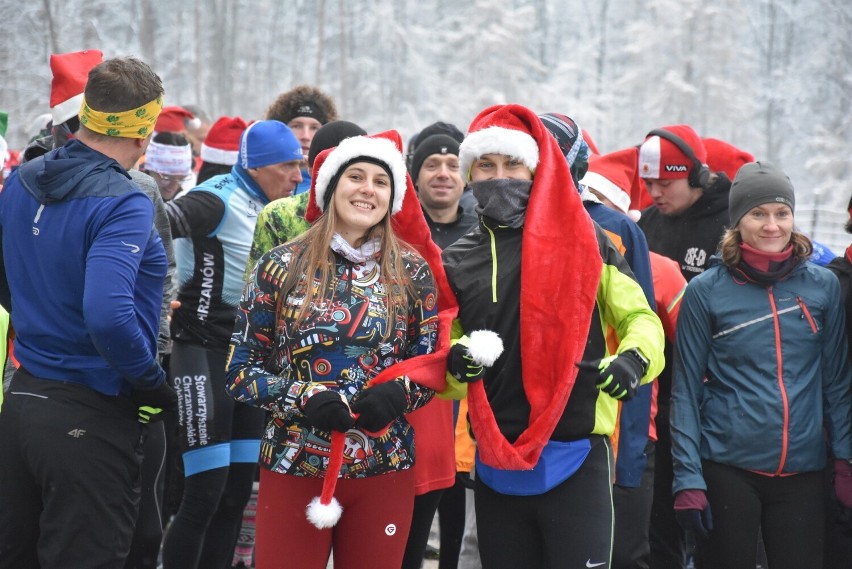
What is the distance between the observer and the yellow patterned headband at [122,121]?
10.8 feet

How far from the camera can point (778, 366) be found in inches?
161

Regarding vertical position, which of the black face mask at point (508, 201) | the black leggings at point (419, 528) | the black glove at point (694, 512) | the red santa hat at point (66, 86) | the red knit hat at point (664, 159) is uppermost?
the red santa hat at point (66, 86)

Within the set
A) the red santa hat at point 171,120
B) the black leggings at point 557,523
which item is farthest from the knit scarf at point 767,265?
the red santa hat at point 171,120

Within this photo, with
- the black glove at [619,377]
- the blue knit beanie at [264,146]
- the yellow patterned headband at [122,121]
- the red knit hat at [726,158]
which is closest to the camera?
the black glove at [619,377]

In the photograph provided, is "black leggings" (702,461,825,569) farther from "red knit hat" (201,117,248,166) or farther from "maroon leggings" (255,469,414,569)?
"red knit hat" (201,117,248,166)

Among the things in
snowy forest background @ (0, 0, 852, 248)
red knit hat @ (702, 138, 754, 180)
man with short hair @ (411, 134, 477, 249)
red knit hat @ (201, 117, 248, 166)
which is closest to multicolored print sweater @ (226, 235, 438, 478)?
man with short hair @ (411, 134, 477, 249)

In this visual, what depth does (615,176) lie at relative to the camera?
4898 millimetres

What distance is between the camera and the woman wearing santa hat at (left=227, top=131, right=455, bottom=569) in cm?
318

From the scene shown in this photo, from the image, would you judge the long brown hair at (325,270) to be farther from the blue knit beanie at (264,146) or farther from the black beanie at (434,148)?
the black beanie at (434,148)

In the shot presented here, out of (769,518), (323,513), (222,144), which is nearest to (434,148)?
(222,144)

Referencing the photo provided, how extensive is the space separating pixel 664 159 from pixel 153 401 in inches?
138

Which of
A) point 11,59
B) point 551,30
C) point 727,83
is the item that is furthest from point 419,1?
point 11,59

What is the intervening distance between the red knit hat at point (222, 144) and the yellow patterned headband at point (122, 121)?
9.09ft

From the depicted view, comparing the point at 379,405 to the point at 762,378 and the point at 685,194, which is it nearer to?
the point at 762,378
